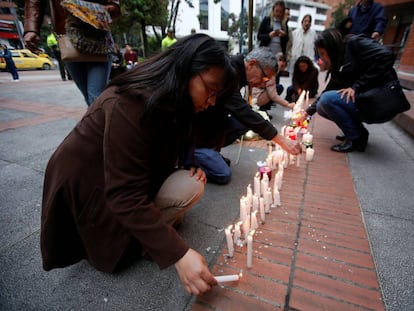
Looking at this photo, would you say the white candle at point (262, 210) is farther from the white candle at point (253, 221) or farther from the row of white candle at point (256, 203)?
the white candle at point (253, 221)

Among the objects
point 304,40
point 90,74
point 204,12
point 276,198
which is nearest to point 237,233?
point 276,198

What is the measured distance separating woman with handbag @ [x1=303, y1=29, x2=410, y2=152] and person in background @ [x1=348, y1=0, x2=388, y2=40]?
2379 millimetres

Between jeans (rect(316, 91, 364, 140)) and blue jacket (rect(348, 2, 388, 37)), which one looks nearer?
jeans (rect(316, 91, 364, 140))

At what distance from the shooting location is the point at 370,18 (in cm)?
468

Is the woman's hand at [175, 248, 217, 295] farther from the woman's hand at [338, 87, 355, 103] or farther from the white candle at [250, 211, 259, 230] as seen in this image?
the woman's hand at [338, 87, 355, 103]

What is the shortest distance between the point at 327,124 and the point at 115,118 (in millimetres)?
4199

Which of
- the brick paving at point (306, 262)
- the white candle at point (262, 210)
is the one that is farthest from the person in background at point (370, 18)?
the white candle at point (262, 210)

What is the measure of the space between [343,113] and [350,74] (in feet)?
1.52

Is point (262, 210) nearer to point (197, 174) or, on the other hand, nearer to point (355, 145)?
point (197, 174)

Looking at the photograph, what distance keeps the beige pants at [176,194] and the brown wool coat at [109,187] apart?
6cm

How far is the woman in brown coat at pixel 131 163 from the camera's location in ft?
3.15

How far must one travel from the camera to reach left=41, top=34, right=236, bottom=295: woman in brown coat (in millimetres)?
961

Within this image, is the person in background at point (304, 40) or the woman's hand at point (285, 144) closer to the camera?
the woman's hand at point (285, 144)

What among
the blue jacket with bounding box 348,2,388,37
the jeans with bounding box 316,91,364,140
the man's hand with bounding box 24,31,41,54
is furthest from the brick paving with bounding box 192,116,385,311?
the blue jacket with bounding box 348,2,388,37
